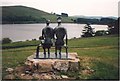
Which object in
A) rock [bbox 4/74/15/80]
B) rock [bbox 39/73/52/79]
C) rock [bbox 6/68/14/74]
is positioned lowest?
rock [bbox 4/74/15/80]

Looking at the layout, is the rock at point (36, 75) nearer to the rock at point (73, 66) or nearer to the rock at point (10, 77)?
the rock at point (10, 77)

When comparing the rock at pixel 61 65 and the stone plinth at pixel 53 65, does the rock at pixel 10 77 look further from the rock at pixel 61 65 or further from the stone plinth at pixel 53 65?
the rock at pixel 61 65

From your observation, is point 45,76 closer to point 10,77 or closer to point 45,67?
point 45,67

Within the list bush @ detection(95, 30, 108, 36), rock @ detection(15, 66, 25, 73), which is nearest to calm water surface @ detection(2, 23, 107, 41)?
bush @ detection(95, 30, 108, 36)

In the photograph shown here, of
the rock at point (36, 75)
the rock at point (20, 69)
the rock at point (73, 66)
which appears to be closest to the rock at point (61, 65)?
the rock at point (73, 66)

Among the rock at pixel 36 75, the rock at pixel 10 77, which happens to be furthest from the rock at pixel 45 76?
the rock at pixel 10 77

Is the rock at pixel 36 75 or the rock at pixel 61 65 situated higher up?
the rock at pixel 61 65

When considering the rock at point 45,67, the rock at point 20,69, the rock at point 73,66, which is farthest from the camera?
the rock at point 20,69

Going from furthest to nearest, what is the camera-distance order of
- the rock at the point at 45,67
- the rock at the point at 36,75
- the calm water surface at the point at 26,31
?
the calm water surface at the point at 26,31 → the rock at the point at 45,67 → the rock at the point at 36,75

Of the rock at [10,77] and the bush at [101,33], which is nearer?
the rock at [10,77]

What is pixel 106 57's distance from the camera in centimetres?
1569

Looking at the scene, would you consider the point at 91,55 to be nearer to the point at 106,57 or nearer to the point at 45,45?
the point at 106,57

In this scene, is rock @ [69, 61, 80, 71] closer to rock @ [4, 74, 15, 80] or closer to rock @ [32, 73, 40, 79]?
rock @ [32, 73, 40, 79]

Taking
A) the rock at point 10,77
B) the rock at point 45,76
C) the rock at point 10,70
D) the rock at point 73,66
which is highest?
the rock at point 73,66
